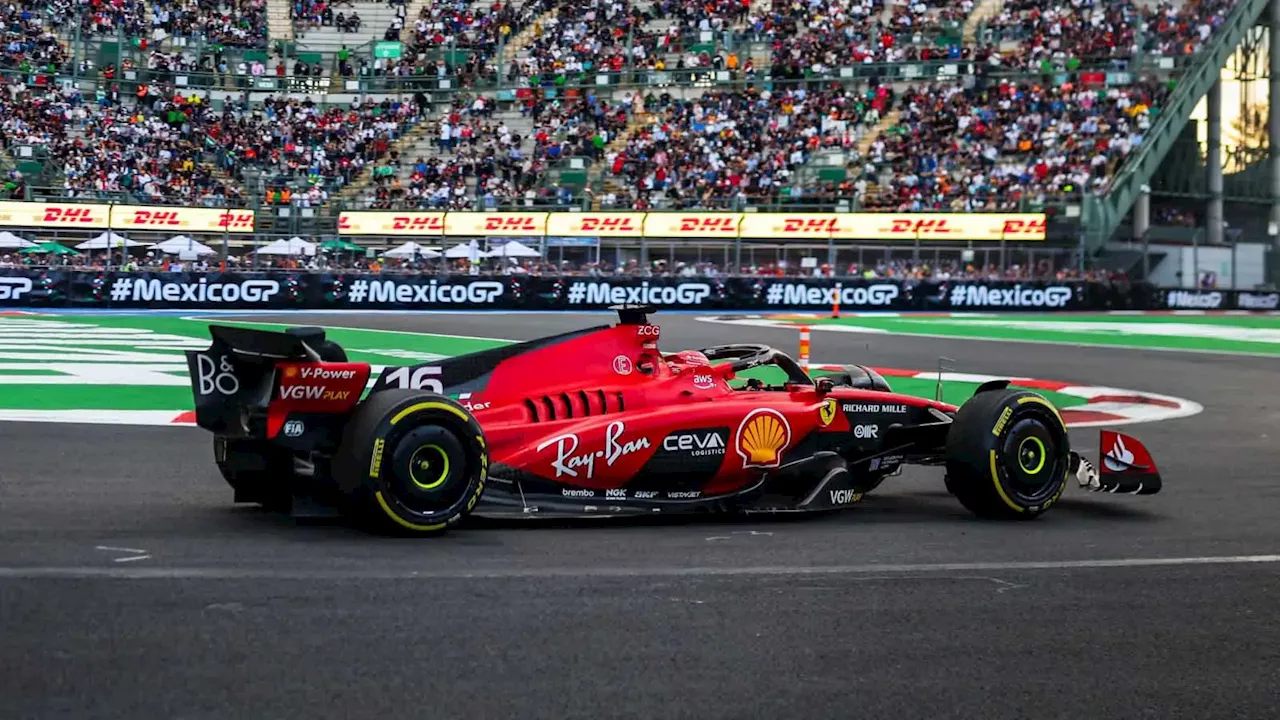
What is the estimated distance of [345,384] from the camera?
25.0 feet

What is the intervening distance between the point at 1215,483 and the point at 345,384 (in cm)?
646

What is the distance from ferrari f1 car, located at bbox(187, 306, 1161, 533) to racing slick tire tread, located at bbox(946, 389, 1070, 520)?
0.04ft

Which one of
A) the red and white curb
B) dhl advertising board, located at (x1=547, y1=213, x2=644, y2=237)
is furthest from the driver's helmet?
dhl advertising board, located at (x1=547, y1=213, x2=644, y2=237)

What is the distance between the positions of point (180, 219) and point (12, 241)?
16.8 ft

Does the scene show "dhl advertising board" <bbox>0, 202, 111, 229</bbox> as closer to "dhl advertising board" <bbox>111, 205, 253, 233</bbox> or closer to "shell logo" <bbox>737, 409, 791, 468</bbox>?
"dhl advertising board" <bbox>111, 205, 253, 233</bbox>

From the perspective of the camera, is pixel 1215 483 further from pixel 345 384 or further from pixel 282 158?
pixel 282 158

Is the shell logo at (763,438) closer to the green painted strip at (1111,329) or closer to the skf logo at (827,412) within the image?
the skf logo at (827,412)

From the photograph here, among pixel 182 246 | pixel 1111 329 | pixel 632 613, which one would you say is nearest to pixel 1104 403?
pixel 632 613

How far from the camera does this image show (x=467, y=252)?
3900 centimetres

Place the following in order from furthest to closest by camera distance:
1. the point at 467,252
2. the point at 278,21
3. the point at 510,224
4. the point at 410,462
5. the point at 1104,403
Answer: the point at 278,21
the point at 510,224
the point at 467,252
the point at 1104,403
the point at 410,462

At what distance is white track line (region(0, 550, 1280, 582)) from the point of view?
638 cm

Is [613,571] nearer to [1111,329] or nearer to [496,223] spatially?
[1111,329]

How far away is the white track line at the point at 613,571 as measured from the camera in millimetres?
6375

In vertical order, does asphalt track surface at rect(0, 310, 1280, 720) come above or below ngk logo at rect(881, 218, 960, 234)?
below
